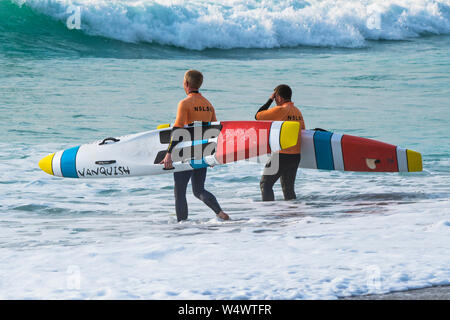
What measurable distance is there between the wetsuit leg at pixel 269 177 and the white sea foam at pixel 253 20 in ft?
46.9

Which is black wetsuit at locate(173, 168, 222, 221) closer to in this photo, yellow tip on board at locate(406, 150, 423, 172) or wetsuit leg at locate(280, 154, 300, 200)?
wetsuit leg at locate(280, 154, 300, 200)

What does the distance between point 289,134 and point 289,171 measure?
55 centimetres

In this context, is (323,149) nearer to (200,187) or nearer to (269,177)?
(269,177)

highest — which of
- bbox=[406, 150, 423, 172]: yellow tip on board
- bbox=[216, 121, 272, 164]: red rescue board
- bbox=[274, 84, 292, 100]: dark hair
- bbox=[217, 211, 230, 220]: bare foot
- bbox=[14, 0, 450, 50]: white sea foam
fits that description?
bbox=[14, 0, 450, 50]: white sea foam

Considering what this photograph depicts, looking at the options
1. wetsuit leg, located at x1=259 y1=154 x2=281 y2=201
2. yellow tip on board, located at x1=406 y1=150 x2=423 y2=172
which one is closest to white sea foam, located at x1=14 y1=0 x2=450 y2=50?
wetsuit leg, located at x1=259 y1=154 x2=281 y2=201

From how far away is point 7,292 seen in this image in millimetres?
3354

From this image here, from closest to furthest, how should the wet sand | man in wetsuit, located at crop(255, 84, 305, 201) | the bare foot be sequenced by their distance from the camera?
the wet sand, the bare foot, man in wetsuit, located at crop(255, 84, 305, 201)

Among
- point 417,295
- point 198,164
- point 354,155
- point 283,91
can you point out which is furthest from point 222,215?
point 417,295

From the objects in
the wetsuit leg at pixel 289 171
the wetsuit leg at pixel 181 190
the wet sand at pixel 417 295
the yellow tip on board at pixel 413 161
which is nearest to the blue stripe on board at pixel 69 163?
the wetsuit leg at pixel 181 190

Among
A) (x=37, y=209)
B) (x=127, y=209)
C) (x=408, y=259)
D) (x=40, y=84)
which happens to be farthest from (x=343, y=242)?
(x=40, y=84)

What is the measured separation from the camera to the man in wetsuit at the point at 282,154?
5.77 metres

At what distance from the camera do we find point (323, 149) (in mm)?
6266

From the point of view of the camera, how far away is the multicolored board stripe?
6.29m

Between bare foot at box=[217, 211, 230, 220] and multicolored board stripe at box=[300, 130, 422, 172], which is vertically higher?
multicolored board stripe at box=[300, 130, 422, 172]
